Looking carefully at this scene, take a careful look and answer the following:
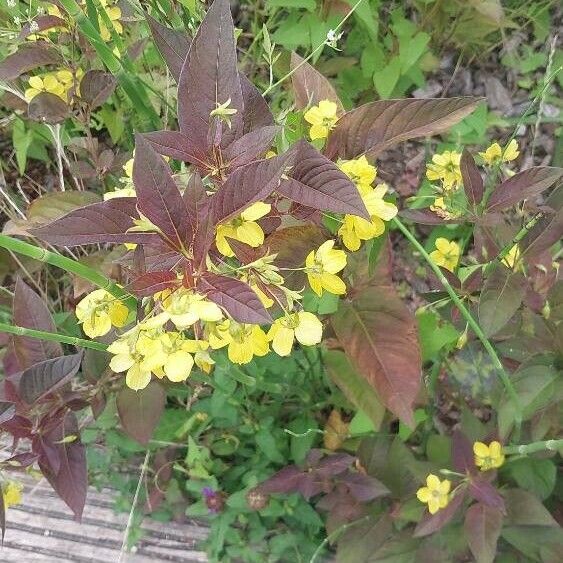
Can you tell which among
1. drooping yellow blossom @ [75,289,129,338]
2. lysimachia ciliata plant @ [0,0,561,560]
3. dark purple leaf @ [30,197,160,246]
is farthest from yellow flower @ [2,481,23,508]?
dark purple leaf @ [30,197,160,246]

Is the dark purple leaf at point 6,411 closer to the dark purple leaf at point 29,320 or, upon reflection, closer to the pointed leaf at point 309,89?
the dark purple leaf at point 29,320

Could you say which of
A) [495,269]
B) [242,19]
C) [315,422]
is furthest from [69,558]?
[242,19]

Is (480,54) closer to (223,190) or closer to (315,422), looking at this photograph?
(315,422)

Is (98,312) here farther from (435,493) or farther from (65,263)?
(435,493)

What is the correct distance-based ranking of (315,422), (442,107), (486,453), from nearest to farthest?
1. (442,107)
2. (486,453)
3. (315,422)

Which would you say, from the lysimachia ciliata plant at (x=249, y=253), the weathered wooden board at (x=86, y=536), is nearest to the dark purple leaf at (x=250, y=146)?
the lysimachia ciliata plant at (x=249, y=253)
